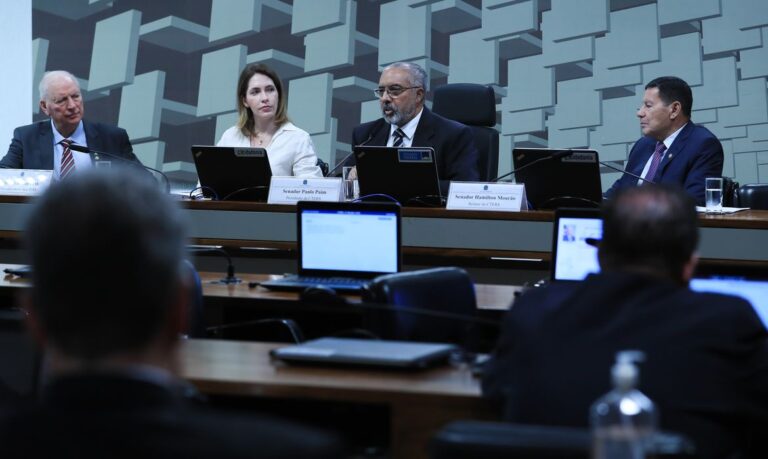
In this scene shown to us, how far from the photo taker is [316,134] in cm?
686

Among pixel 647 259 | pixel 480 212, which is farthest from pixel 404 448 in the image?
pixel 480 212

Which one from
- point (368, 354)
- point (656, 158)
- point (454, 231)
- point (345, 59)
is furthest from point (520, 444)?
point (345, 59)

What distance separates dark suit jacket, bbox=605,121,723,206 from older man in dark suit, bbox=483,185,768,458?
3145 mm

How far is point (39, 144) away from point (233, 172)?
141 cm

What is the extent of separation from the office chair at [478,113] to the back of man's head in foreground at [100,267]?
14.1ft

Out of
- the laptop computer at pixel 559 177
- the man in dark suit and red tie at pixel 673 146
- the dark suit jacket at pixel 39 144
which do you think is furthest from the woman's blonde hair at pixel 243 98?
the man in dark suit and red tie at pixel 673 146

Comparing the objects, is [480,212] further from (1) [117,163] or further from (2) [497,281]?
(1) [117,163]

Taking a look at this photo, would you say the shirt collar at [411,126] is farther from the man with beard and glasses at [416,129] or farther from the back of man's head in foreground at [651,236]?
the back of man's head in foreground at [651,236]

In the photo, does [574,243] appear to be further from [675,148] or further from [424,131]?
[675,148]

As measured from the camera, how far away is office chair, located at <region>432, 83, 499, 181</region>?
5133 mm

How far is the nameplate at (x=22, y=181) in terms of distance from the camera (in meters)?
4.46

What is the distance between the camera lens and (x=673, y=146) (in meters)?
4.94

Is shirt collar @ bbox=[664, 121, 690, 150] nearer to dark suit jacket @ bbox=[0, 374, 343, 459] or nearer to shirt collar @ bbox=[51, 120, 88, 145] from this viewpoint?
shirt collar @ bbox=[51, 120, 88, 145]

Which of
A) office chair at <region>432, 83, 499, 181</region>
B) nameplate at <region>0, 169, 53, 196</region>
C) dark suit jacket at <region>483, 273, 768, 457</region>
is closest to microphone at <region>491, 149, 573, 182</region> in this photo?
office chair at <region>432, 83, 499, 181</region>
